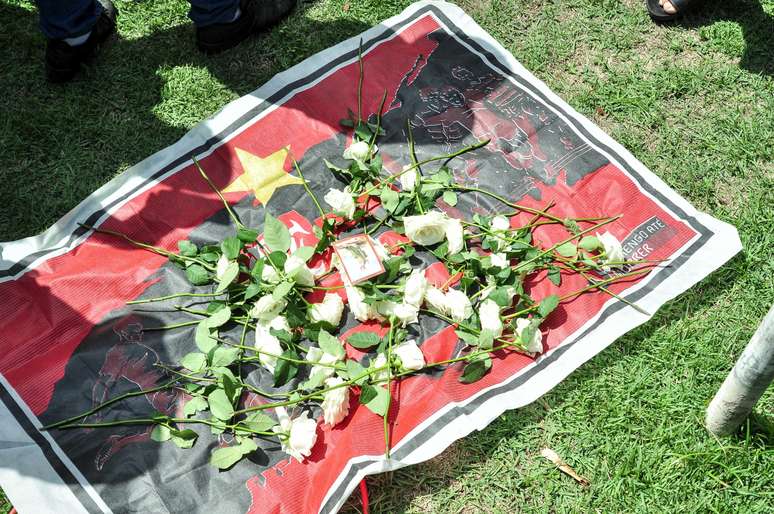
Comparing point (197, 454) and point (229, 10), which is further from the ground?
point (229, 10)

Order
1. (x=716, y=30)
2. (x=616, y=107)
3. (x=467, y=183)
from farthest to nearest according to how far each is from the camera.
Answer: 1. (x=716, y=30)
2. (x=616, y=107)
3. (x=467, y=183)

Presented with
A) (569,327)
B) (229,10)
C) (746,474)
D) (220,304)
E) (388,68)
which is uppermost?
(229,10)

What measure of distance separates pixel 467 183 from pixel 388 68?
60cm

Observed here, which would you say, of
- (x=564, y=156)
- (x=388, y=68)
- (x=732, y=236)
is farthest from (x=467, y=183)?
(x=732, y=236)

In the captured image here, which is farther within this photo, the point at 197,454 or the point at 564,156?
the point at 564,156

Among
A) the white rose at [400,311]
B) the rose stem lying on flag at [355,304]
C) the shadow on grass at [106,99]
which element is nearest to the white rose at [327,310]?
the rose stem lying on flag at [355,304]

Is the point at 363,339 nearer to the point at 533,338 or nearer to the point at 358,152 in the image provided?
the point at 533,338

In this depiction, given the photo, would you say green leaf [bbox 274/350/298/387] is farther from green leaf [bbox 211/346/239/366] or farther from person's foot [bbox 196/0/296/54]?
person's foot [bbox 196/0/296/54]

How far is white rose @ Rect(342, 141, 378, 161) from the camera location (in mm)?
2355

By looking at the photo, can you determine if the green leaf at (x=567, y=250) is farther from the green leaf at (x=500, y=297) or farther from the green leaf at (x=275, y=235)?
the green leaf at (x=275, y=235)

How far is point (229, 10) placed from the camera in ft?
8.78

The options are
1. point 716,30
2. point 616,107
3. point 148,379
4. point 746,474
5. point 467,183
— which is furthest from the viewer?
point 716,30

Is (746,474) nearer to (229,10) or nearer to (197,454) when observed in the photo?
(197,454)

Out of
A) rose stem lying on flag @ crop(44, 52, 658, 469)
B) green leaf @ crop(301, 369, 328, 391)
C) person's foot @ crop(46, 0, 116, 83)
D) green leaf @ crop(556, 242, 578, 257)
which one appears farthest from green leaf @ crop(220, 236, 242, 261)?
person's foot @ crop(46, 0, 116, 83)
